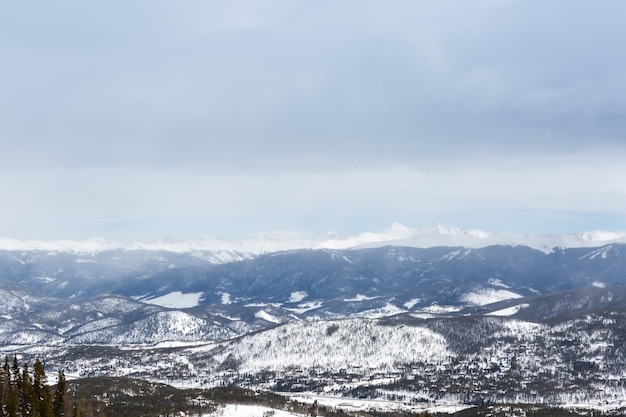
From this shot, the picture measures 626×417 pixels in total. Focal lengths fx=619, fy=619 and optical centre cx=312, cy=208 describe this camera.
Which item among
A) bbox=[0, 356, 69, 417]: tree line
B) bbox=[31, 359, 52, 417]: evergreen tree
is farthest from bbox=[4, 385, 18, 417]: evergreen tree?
bbox=[31, 359, 52, 417]: evergreen tree

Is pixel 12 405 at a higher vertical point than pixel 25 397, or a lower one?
higher

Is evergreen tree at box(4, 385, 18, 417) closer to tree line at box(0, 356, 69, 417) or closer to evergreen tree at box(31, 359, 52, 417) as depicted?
tree line at box(0, 356, 69, 417)

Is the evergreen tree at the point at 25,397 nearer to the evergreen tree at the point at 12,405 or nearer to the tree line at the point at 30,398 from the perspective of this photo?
the tree line at the point at 30,398

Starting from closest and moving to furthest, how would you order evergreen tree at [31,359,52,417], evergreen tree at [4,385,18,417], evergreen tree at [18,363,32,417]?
evergreen tree at [4,385,18,417] < evergreen tree at [31,359,52,417] < evergreen tree at [18,363,32,417]

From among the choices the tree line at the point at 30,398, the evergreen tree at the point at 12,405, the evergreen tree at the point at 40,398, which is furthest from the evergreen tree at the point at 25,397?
the evergreen tree at the point at 12,405

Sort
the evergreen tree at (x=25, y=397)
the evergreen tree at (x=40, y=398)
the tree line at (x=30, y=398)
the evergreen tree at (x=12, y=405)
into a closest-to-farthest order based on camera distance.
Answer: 1. the evergreen tree at (x=12, y=405)
2. the evergreen tree at (x=40, y=398)
3. the tree line at (x=30, y=398)
4. the evergreen tree at (x=25, y=397)

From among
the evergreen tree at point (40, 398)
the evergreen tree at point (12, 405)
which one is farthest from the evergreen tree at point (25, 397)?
the evergreen tree at point (12, 405)

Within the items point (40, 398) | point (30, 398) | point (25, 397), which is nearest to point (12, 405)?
point (40, 398)

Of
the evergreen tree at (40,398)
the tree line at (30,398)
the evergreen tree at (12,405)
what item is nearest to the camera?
the evergreen tree at (12,405)

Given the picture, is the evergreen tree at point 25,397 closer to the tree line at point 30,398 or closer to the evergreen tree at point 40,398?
the tree line at point 30,398

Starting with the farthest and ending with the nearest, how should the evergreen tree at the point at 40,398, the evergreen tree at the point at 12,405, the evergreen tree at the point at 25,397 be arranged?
the evergreen tree at the point at 25,397 < the evergreen tree at the point at 40,398 < the evergreen tree at the point at 12,405

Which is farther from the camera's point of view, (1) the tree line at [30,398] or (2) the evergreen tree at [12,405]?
(1) the tree line at [30,398]

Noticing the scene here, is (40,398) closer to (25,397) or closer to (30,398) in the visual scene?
(30,398)

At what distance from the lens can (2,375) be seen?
189 meters
